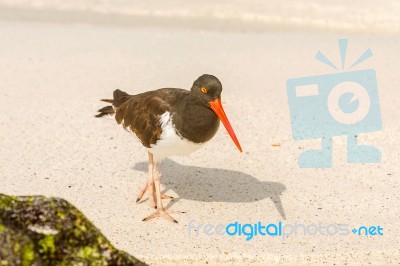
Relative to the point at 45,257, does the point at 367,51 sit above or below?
above

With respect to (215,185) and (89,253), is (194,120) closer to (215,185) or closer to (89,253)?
(215,185)

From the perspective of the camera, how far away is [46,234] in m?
4.12

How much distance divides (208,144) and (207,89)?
2272mm

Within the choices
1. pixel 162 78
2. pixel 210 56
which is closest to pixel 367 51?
pixel 210 56

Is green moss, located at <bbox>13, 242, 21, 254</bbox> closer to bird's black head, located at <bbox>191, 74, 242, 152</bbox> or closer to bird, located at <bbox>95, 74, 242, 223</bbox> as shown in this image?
bird, located at <bbox>95, 74, 242, 223</bbox>

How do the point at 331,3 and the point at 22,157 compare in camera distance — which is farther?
the point at 331,3

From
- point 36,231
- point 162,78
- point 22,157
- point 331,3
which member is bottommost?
point 36,231

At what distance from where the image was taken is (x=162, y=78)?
37.6 ft

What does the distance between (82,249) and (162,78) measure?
7.40 metres

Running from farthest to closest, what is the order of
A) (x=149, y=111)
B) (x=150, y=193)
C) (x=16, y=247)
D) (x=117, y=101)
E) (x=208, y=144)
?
(x=208, y=144)
(x=117, y=101)
(x=150, y=193)
(x=149, y=111)
(x=16, y=247)

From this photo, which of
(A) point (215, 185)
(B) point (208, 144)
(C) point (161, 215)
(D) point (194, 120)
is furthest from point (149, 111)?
(B) point (208, 144)

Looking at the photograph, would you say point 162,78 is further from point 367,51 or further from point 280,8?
point 280,8

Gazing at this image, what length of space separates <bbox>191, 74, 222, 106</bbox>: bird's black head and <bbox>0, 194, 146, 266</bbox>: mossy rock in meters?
2.94

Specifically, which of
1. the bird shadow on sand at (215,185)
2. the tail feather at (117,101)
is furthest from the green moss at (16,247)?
the tail feather at (117,101)
